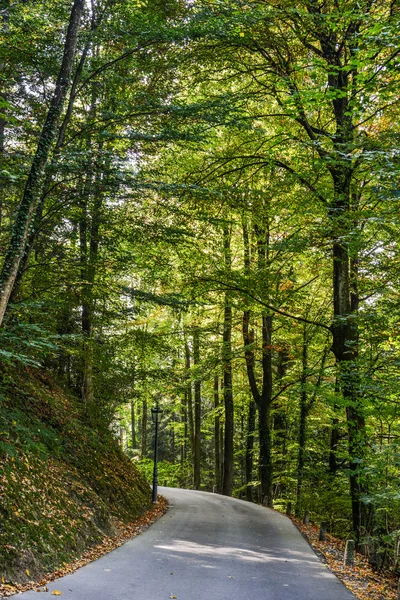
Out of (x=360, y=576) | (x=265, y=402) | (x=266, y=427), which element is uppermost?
(x=265, y=402)

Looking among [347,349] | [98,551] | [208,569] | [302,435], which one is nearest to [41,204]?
[98,551]

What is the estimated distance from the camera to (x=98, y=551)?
888cm

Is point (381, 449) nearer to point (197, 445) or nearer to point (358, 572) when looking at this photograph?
point (358, 572)

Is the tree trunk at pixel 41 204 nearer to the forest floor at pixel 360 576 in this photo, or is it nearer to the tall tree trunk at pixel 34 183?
the tall tree trunk at pixel 34 183

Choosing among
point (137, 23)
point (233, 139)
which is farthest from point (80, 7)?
point (233, 139)

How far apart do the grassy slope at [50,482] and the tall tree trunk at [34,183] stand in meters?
1.88

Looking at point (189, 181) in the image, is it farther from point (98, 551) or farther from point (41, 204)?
point (98, 551)

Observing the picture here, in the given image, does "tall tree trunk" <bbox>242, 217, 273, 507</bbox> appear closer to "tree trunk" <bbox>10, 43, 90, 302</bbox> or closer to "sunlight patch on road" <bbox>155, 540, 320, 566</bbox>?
"sunlight patch on road" <bbox>155, 540, 320, 566</bbox>

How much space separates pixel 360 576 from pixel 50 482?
606 centimetres

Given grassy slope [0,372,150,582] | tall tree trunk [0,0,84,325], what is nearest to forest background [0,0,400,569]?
tall tree trunk [0,0,84,325]

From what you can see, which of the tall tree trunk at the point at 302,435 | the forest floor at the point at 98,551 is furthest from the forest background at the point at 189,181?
the forest floor at the point at 98,551

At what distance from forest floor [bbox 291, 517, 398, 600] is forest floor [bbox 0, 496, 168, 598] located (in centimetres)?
427

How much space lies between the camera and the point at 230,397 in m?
21.2

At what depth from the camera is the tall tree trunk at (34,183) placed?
286 inches
